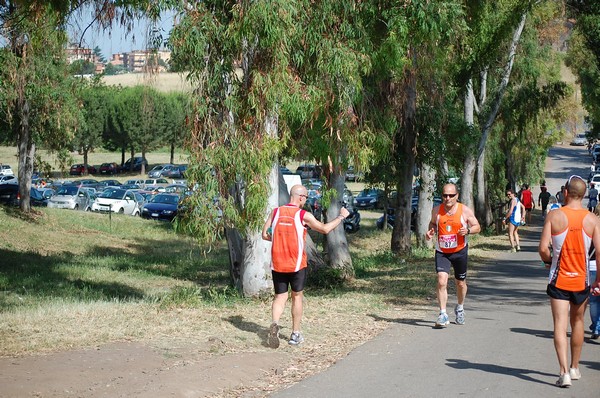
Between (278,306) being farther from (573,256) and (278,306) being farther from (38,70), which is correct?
(38,70)

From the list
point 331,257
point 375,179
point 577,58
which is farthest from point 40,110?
point 577,58

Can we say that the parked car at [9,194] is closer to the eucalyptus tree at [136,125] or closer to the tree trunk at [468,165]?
the tree trunk at [468,165]

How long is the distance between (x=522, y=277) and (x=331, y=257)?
4.23 metres

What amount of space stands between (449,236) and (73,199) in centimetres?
4011

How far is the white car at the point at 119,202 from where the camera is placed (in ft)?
159

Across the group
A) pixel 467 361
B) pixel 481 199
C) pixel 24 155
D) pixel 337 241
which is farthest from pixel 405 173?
pixel 24 155

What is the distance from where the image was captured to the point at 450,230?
40.1ft

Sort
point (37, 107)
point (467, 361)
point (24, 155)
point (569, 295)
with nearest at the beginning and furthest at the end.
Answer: point (569, 295)
point (467, 361)
point (37, 107)
point (24, 155)

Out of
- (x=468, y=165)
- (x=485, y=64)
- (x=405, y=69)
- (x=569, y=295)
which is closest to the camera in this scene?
(x=569, y=295)

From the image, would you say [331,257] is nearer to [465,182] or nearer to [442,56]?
[442,56]

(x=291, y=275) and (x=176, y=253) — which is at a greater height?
(x=291, y=275)

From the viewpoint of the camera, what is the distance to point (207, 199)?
44.9 feet

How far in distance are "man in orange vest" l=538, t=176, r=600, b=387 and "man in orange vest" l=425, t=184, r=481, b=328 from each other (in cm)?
325

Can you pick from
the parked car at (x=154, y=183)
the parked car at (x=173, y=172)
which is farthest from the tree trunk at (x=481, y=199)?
the parked car at (x=173, y=172)
